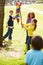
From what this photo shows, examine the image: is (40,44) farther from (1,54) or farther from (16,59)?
(1,54)

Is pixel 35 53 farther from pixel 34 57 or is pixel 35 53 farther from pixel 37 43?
pixel 37 43

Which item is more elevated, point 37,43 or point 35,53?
point 37,43

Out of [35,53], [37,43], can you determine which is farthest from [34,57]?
[37,43]

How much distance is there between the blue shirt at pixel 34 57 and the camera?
5.14 m

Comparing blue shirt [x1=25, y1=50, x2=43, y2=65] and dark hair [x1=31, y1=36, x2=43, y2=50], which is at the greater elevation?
dark hair [x1=31, y1=36, x2=43, y2=50]

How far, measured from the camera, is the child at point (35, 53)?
507 cm

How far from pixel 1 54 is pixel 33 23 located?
160cm

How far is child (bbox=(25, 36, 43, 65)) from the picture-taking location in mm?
5068

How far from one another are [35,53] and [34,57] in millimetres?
71

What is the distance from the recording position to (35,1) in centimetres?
5088

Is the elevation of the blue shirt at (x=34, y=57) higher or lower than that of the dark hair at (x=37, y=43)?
lower

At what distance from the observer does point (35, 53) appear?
514cm

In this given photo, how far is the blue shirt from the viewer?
514 centimetres

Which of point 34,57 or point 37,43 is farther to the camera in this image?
point 34,57
